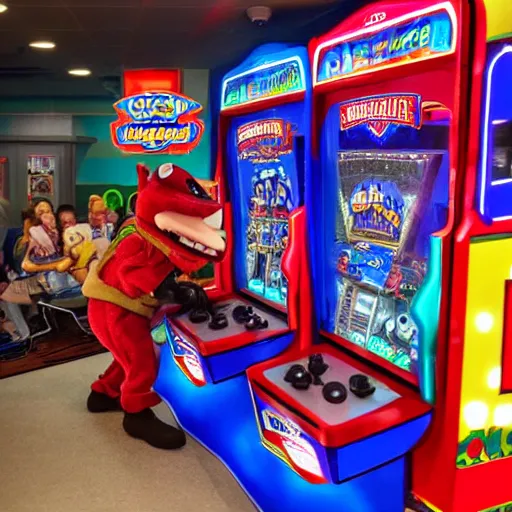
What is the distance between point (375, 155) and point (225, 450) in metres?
1.63

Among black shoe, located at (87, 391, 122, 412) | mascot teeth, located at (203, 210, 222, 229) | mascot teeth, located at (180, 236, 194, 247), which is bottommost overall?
black shoe, located at (87, 391, 122, 412)

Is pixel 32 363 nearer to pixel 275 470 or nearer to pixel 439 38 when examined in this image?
pixel 275 470

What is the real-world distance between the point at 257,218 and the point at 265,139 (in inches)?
14.6

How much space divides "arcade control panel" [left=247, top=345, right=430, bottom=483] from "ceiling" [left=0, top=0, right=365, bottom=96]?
4.95 feet

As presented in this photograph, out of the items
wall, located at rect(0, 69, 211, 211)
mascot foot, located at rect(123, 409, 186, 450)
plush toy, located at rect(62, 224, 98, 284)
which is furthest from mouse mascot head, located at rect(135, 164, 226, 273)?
plush toy, located at rect(62, 224, 98, 284)

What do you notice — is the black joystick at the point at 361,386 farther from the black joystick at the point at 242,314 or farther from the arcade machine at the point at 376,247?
the black joystick at the point at 242,314

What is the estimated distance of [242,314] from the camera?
8.39 feet

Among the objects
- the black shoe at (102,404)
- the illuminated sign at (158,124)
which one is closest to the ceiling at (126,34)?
the illuminated sign at (158,124)

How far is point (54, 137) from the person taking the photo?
462cm

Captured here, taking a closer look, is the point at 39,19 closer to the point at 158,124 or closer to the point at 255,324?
the point at 158,124

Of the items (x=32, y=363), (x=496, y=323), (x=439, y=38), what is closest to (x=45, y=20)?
(x=32, y=363)

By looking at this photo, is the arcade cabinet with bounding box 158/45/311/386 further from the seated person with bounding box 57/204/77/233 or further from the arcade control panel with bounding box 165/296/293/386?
the seated person with bounding box 57/204/77/233

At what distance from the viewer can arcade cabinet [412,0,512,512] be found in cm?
144

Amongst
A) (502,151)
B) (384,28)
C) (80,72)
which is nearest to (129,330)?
(384,28)
